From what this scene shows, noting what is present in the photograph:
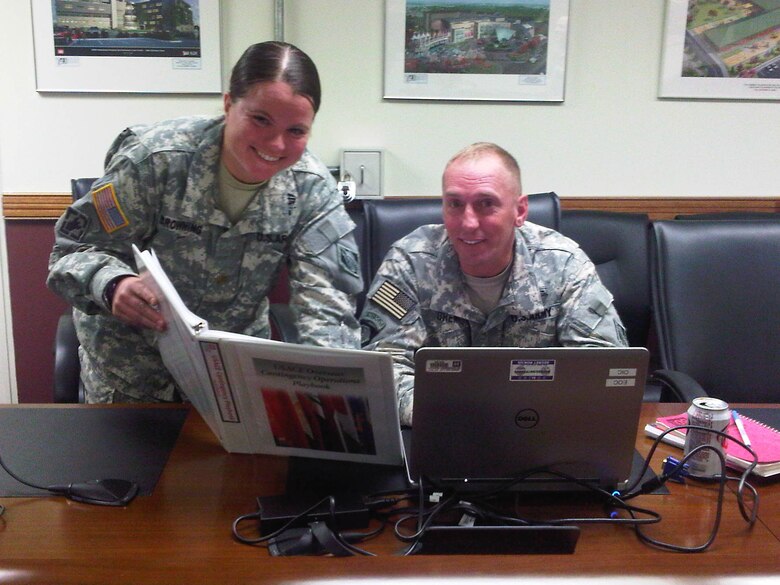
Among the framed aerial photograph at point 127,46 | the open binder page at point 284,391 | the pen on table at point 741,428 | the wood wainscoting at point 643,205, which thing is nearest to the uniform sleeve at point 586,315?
the pen on table at point 741,428

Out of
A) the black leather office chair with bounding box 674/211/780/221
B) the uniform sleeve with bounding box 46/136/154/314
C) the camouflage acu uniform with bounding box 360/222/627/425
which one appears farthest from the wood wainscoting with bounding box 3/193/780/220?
the uniform sleeve with bounding box 46/136/154/314

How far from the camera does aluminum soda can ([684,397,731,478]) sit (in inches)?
44.7

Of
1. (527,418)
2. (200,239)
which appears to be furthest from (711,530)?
(200,239)

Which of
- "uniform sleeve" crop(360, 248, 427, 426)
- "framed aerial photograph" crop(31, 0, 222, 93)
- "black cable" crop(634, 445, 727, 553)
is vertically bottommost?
"black cable" crop(634, 445, 727, 553)

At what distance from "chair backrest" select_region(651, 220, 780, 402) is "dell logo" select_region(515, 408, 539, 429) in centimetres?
89

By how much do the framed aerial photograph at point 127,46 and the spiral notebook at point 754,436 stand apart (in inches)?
71.5

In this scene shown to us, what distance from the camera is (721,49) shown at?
8.50ft

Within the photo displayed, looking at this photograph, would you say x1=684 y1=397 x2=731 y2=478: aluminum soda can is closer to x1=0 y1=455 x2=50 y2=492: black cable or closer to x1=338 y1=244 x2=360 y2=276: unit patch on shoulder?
x1=338 y1=244 x2=360 y2=276: unit patch on shoulder

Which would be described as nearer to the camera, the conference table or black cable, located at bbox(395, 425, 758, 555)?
the conference table

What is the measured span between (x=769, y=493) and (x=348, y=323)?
781mm

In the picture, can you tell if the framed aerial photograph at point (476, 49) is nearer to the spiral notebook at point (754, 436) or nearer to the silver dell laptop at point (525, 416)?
the spiral notebook at point (754, 436)

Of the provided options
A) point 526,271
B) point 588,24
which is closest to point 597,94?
point 588,24

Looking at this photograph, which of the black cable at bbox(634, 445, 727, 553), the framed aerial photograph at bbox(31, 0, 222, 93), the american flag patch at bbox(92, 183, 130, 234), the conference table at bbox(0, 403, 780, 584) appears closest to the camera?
the conference table at bbox(0, 403, 780, 584)

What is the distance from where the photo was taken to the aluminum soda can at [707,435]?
1136mm
